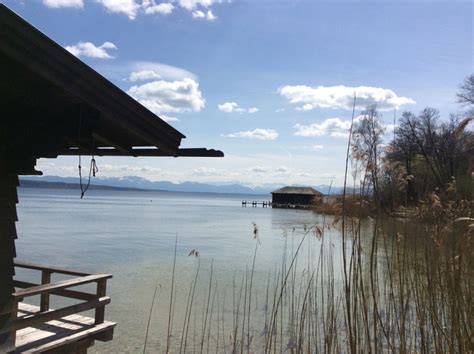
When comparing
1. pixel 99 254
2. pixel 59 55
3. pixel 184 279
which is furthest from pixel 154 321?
pixel 99 254

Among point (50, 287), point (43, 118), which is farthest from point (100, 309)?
point (43, 118)

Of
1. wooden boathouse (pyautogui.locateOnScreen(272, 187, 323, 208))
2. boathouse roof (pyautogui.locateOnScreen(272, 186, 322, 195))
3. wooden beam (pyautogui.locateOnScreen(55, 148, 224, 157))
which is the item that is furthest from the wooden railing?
boathouse roof (pyautogui.locateOnScreen(272, 186, 322, 195))

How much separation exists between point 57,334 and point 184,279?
975 cm

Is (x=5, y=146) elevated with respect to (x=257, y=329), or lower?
elevated

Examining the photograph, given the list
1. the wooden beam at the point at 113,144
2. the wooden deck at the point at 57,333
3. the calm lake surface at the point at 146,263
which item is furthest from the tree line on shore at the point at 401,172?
the wooden deck at the point at 57,333

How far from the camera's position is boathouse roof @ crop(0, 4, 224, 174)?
2.65 meters

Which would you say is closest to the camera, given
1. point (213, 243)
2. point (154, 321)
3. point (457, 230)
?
point (457, 230)

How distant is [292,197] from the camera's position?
79188 mm

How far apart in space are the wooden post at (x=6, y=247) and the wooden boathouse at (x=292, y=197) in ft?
235

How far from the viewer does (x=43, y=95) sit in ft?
10.5

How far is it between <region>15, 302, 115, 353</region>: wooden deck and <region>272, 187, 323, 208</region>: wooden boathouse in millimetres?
70022

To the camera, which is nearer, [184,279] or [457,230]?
[457,230]

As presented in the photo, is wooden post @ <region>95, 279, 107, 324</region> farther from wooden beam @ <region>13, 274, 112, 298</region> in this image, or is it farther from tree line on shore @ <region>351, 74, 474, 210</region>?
tree line on shore @ <region>351, 74, 474, 210</region>

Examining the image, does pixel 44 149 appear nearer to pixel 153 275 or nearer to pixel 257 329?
pixel 257 329
